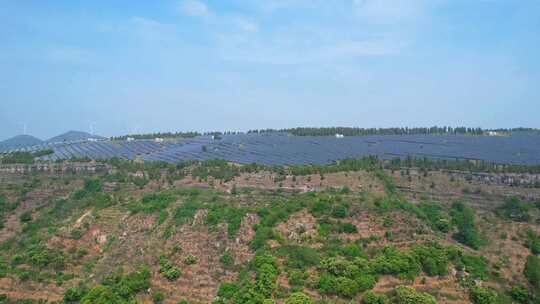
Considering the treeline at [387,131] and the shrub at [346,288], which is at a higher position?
the treeline at [387,131]

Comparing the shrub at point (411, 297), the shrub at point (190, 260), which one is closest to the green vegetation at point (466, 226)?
the shrub at point (411, 297)

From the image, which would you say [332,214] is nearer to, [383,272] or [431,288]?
[383,272]

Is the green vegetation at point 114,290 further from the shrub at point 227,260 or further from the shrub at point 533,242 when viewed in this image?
the shrub at point 533,242

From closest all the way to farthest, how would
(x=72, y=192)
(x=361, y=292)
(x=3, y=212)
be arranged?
Result: (x=361, y=292), (x=3, y=212), (x=72, y=192)

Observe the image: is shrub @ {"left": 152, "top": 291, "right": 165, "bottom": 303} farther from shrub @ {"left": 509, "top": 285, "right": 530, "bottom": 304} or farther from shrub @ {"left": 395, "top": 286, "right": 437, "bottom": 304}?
shrub @ {"left": 509, "top": 285, "right": 530, "bottom": 304}

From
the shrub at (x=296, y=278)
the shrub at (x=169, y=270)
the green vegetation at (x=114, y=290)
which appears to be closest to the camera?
the green vegetation at (x=114, y=290)

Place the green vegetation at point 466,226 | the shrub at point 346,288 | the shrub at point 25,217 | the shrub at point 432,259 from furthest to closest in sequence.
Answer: the shrub at point 25,217
the green vegetation at point 466,226
the shrub at point 432,259
the shrub at point 346,288

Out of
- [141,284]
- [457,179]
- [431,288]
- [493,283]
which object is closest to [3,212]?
[141,284]
